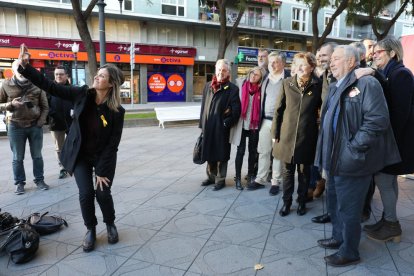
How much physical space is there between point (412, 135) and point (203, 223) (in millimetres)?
2335

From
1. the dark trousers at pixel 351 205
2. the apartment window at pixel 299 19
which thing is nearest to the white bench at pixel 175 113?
the dark trousers at pixel 351 205

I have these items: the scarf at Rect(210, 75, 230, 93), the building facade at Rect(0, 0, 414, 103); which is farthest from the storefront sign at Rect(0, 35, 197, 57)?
the scarf at Rect(210, 75, 230, 93)

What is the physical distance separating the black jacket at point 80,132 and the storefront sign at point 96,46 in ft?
72.8

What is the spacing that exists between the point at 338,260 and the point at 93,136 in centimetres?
248

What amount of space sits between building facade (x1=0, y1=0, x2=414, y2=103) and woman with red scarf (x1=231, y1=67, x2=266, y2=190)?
17087 mm

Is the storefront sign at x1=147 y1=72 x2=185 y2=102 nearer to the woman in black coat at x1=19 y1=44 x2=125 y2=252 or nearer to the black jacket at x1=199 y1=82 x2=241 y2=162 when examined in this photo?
the black jacket at x1=199 y1=82 x2=241 y2=162

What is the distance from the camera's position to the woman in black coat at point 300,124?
3.90 meters

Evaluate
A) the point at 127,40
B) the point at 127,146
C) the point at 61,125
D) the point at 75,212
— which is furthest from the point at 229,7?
the point at 75,212

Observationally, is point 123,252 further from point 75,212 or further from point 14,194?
point 14,194

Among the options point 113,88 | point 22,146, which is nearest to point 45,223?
point 113,88

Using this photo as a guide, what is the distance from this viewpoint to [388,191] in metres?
3.46

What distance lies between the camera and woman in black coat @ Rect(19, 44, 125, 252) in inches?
127

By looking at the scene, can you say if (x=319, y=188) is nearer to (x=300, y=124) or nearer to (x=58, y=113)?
(x=300, y=124)

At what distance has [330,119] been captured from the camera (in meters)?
2.91
